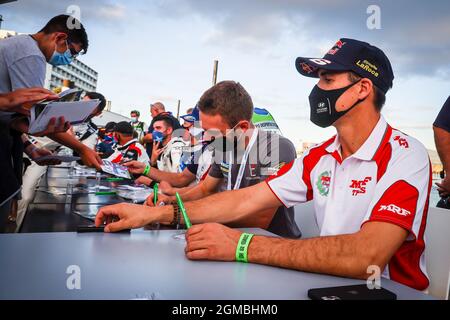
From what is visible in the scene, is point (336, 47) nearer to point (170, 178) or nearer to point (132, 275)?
point (132, 275)

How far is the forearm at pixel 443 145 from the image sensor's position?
2.12 meters

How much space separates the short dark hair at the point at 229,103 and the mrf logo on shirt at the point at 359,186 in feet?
3.37

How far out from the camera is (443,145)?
2.16m

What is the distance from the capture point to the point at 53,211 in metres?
1.73

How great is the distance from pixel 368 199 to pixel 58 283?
37.4 inches

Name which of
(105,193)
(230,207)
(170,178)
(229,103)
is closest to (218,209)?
(230,207)

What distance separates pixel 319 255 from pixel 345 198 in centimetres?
41

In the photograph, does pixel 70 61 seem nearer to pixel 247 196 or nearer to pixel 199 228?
pixel 247 196

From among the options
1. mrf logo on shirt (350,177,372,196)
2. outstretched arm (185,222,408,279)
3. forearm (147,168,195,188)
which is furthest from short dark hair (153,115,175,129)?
outstretched arm (185,222,408,279)

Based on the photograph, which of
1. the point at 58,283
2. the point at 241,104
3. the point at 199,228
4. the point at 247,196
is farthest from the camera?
the point at 241,104

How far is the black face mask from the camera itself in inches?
53.8

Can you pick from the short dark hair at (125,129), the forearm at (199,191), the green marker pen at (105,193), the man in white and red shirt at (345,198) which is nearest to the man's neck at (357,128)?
the man in white and red shirt at (345,198)
